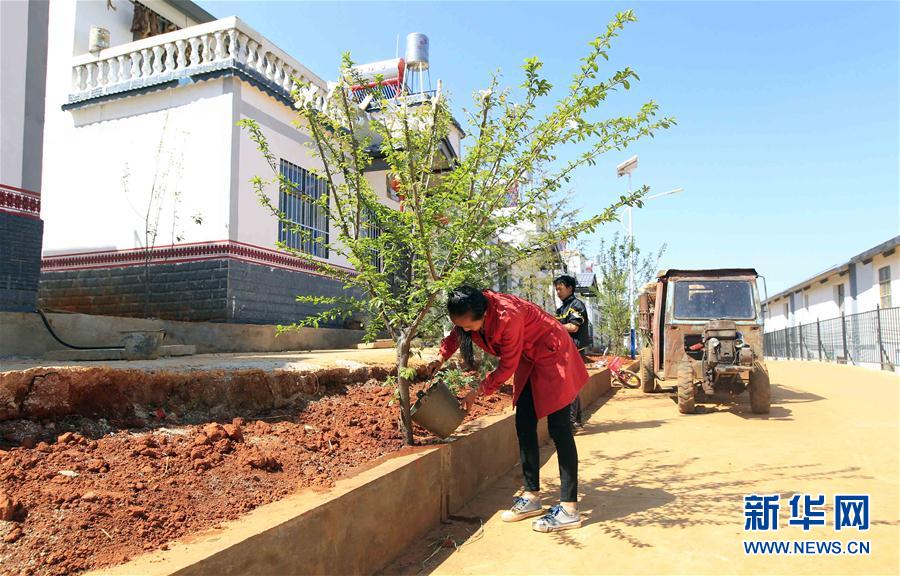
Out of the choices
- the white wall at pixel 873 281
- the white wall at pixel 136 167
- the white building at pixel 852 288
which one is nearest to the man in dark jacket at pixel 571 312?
the white wall at pixel 136 167

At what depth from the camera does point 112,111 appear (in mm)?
9742

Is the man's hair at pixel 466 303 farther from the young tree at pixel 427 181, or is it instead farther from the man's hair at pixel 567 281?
the man's hair at pixel 567 281

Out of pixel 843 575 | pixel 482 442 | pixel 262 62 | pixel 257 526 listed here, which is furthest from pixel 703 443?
pixel 262 62

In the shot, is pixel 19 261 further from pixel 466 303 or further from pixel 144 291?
pixel 466 303

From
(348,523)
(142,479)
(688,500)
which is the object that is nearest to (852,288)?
(688,500)

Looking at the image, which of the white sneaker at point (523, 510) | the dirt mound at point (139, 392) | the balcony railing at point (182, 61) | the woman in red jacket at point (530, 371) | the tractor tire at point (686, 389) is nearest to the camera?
the dirt mound at point (139, 392)

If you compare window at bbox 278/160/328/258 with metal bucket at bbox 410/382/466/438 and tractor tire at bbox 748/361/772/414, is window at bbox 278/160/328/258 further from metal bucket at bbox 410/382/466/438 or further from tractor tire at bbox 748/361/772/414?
tractor tire at bbox 748/361/772/414

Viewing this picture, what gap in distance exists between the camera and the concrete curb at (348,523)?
6.63 feet

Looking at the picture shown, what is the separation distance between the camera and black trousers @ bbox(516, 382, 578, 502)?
3543 mm

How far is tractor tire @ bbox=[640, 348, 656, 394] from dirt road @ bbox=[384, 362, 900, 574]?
308 centimetres

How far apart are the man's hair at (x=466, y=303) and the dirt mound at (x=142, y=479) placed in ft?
3.43

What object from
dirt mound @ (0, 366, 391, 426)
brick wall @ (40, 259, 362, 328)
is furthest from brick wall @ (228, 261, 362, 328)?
dirt mound @ (0, 366, 391, 426)

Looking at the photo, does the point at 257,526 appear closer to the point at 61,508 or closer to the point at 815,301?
the point at 61,508

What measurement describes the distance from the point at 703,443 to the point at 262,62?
8.59 m
